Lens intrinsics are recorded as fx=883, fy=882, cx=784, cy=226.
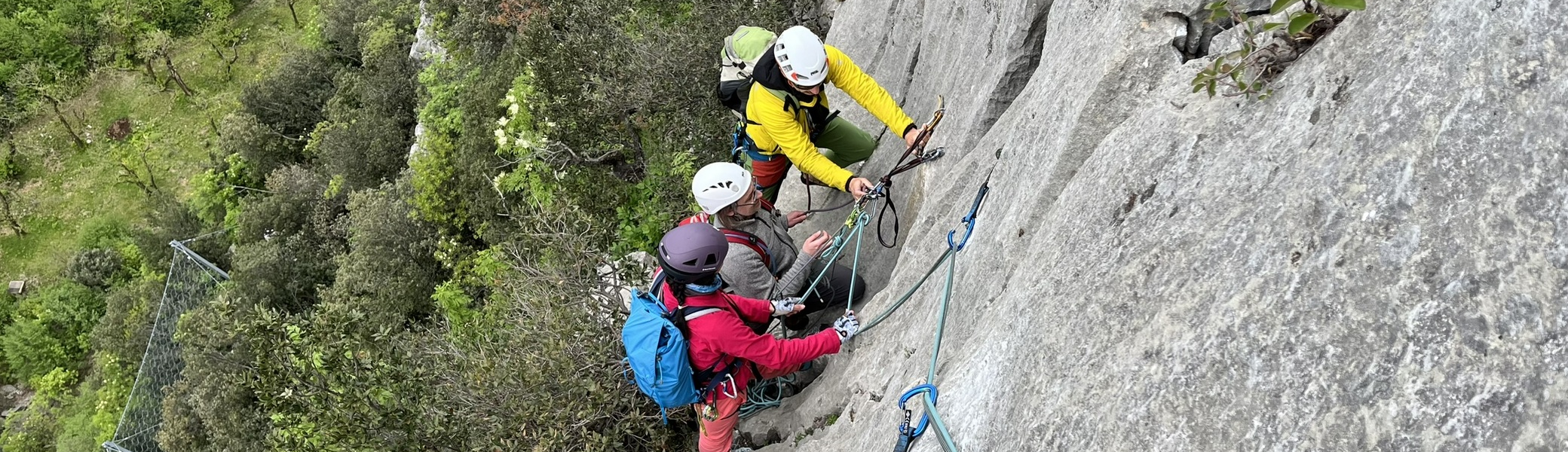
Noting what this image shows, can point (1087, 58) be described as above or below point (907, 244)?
above

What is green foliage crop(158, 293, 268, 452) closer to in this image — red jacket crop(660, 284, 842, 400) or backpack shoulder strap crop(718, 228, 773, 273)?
backpack shoulder strap crop(718, 228, 773, 273)

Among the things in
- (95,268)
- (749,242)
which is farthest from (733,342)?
(95,268)

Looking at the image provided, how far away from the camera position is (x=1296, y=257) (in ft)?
9.09

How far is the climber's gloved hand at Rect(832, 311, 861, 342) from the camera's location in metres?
5.67

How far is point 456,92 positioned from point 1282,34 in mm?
18776

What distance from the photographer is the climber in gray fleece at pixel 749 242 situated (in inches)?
249

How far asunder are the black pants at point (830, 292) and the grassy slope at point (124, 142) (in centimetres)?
3339

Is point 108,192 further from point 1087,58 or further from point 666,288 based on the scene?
point 1087,58

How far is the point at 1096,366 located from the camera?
3.19m

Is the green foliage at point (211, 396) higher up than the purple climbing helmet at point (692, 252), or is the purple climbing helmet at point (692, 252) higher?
the purple climbing helmet at point (692, 252)

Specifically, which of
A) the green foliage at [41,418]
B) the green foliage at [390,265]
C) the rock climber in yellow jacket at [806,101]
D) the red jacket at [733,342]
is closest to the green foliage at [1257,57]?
the red jacket at [733,342]

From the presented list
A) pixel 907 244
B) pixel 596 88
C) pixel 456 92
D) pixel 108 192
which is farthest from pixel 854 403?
pixel 108 192

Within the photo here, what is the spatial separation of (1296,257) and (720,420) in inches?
158

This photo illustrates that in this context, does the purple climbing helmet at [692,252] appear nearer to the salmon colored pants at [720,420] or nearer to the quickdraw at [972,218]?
the salmon colored pants at [720,420]
